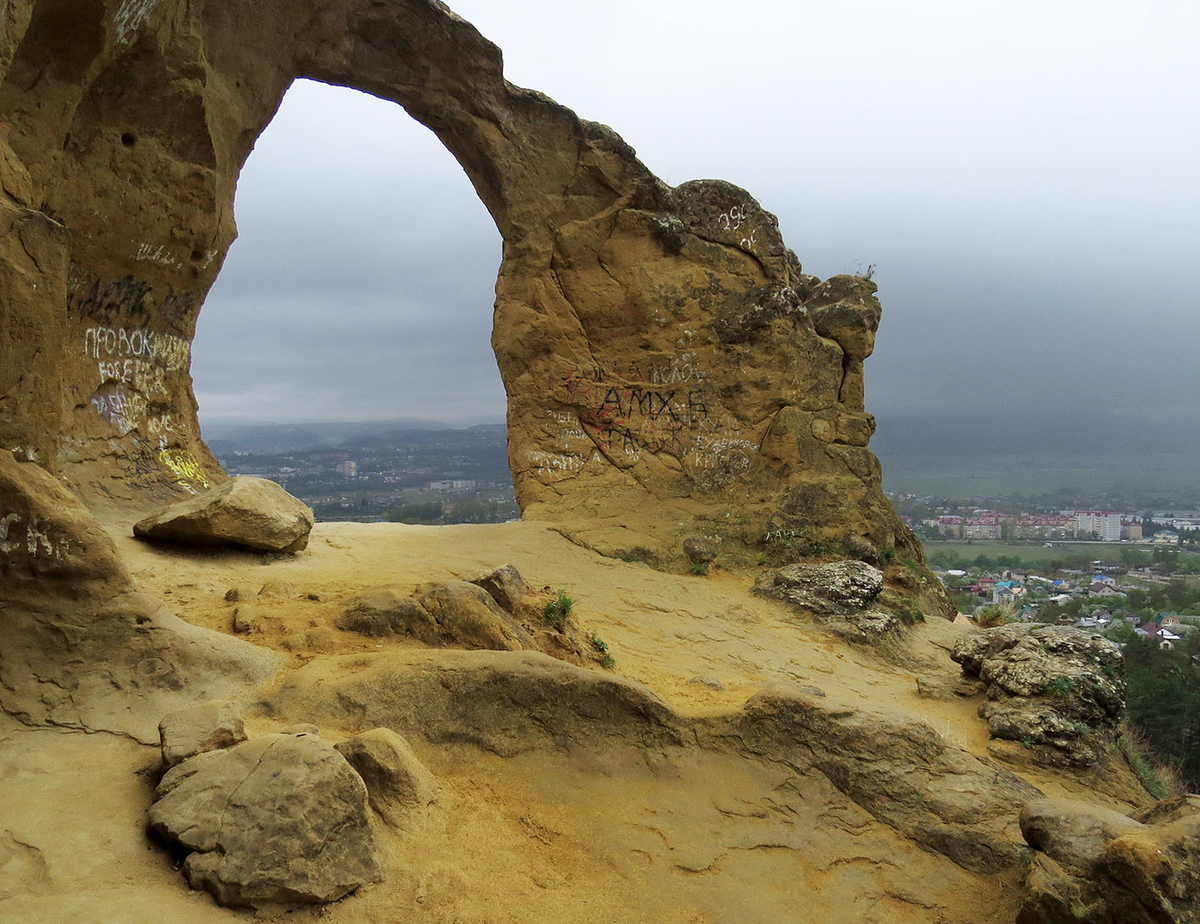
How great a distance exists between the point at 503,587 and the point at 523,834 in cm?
272

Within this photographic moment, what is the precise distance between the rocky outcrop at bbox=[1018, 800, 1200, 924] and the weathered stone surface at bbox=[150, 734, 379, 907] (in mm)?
2476

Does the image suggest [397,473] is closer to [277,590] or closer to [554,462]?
[554,462]

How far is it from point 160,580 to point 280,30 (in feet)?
21.1

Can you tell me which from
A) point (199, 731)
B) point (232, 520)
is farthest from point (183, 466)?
point (199, 731)

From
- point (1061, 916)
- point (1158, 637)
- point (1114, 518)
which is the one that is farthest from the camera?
point (1114, 518)

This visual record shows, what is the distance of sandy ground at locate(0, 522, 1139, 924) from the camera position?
2350 mm

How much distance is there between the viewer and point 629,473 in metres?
10.2

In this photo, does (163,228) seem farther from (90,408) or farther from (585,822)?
(585,822)

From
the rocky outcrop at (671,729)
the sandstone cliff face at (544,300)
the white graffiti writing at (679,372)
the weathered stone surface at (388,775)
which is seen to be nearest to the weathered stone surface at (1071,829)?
the rocky outcrop at (671,729)

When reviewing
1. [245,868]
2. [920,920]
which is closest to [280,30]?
[245,868]

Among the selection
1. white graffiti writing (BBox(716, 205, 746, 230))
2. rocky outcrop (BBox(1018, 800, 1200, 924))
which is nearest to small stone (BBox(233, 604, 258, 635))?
rocky outcrop (BBox(1018, 800, 1200, 924))

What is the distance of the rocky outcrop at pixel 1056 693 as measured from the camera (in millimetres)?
5531

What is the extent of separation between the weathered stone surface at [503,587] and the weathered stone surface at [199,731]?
2.51m

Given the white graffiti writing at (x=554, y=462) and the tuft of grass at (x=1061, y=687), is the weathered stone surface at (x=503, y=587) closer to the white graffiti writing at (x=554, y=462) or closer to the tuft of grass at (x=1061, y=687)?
the tuft of grass at (x=1061, y=687)
